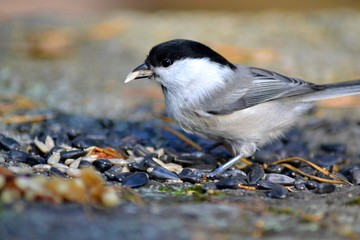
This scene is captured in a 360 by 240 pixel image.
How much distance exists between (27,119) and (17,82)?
107 centimetres

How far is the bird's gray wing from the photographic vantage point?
2982mm

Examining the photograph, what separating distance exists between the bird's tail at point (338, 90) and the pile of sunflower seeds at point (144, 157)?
0.37 m

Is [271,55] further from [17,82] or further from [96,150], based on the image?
[96,150]

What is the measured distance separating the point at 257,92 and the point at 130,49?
2.59 m

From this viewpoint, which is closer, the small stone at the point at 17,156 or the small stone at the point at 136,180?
the small stone at the point at 136,180

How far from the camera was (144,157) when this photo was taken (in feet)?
9.52

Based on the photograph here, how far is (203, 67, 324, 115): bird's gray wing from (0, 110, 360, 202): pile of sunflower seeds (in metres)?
0.31

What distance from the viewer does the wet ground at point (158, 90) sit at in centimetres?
186

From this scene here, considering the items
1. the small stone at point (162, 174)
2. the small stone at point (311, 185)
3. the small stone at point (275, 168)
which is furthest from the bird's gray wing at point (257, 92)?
the small stone at point (311, 185)

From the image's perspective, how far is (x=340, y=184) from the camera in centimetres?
267

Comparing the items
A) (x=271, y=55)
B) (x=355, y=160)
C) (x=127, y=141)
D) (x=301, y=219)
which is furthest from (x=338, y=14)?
(x=301, y=219)

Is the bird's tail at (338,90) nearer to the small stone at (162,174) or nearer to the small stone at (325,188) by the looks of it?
the small stone at (325,188)

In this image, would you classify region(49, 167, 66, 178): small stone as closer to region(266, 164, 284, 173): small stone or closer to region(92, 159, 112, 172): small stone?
region(92, 159, 112, 172): small stone

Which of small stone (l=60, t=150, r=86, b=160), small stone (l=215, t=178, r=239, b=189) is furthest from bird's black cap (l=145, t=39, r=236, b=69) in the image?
small stone (l=215, t=178, r=239, b=189)
